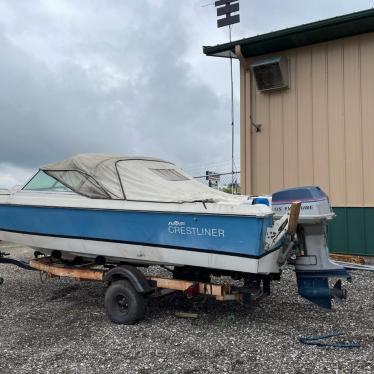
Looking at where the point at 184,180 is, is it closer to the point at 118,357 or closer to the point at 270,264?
the point at 270,264

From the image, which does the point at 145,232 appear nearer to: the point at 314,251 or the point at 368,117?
the point at 314,251

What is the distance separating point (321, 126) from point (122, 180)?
528 centimetres

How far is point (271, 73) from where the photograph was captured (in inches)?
381

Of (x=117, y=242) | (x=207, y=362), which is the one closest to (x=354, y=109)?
(x=117, y=242)

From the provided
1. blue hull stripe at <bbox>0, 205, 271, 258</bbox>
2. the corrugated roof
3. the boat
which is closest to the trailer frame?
the boat

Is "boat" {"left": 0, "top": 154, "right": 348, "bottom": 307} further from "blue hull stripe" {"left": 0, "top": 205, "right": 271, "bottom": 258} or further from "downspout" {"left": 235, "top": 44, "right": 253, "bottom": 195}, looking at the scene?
"downspout" {"left": 235, "top": 44, "right": 253, "bottom": 195}

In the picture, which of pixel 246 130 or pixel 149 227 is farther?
pixel 246 130

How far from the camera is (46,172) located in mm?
6109

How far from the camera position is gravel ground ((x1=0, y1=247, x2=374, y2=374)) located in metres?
4.04

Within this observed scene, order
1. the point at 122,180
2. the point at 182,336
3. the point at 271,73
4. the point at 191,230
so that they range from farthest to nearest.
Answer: the point at 271,73
the point at 122,180
the point at 191,230
the point at 182,336

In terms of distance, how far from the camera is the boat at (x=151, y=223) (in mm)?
4766

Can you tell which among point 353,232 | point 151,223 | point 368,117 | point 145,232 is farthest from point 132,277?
point 368,117

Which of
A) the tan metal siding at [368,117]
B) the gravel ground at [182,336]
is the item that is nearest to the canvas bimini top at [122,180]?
the gravel ground at [182,336]

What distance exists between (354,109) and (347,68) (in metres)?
0.85
